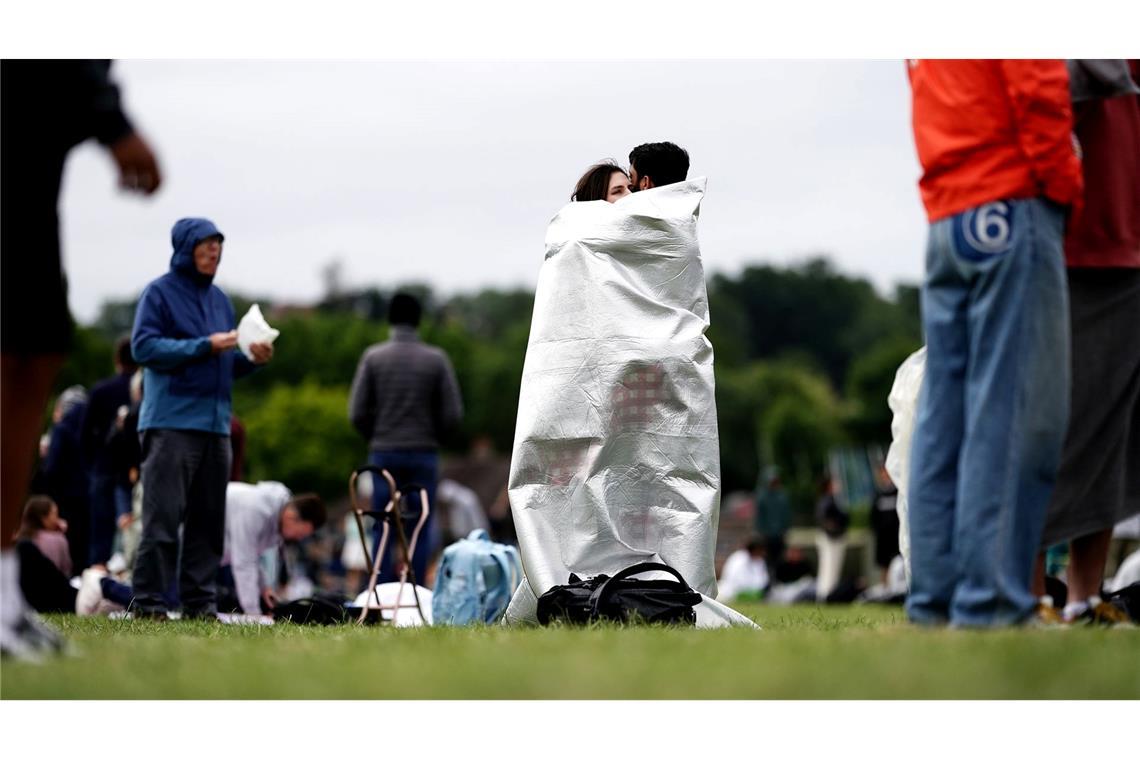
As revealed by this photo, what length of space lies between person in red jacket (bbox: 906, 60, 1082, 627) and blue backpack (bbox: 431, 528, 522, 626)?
4.10 m

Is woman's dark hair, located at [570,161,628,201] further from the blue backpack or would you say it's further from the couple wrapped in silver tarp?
the blue backpack

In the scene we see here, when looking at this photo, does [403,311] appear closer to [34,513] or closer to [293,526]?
[293,526]

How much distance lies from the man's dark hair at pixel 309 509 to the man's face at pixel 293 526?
5 centimetres

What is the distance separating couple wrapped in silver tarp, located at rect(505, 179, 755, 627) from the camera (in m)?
7.16

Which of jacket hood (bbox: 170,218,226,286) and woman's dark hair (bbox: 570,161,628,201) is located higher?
woman's dark hair (bbox: 570,161,628,201)

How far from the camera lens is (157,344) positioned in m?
8.77

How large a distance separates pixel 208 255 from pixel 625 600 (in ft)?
13.0

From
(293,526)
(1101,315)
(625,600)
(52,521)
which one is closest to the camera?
(1101,315)

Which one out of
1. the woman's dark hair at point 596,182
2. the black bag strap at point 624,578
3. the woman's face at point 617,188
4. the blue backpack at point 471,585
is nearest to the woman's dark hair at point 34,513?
the blue backpack at point 471,585

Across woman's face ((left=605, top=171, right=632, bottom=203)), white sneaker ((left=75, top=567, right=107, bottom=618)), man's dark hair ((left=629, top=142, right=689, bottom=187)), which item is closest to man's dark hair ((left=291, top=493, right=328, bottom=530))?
white sneaker ((left=75, top=567, right=107, bottom=618))

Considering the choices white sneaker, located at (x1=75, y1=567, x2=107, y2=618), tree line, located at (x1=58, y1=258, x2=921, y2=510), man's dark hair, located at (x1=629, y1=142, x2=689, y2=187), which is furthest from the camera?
tree line, located at (x1=58, y1=258, x2=921, y2=510)

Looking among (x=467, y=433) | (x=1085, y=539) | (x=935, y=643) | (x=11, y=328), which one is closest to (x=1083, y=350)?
(x=1085, y=539)

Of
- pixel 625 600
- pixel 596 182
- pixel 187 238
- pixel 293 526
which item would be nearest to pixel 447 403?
pixel 293 526

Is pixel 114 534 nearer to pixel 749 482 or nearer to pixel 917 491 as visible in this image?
pixel 917 491
